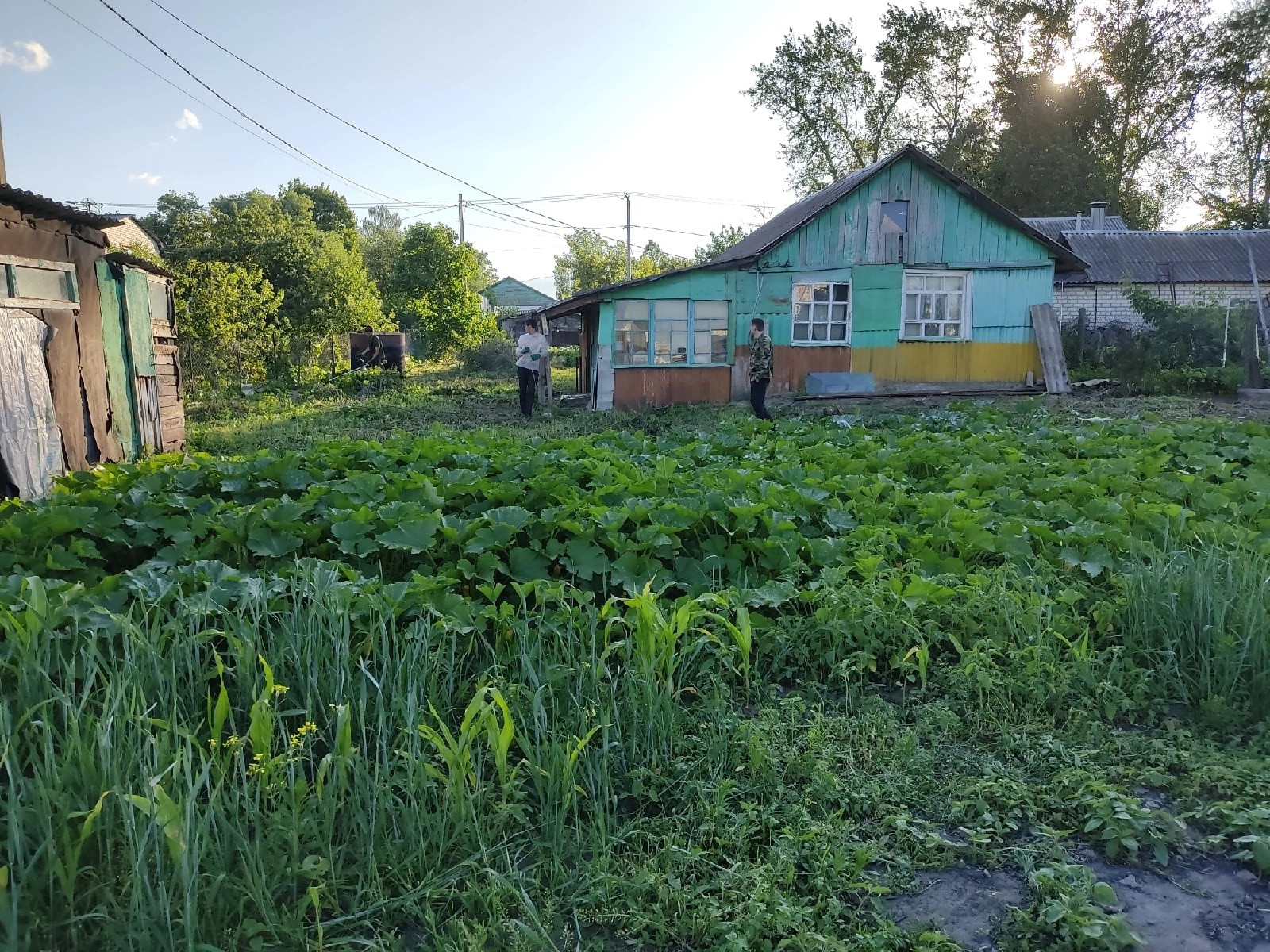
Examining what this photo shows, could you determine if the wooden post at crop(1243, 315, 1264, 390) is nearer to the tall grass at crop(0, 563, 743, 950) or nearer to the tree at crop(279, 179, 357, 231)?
the tall grass at crop(0, 563, 743, 950)

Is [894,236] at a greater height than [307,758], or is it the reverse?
[894,236]

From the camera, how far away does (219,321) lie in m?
15.9

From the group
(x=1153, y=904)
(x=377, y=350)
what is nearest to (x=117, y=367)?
(x=1153, y=904)

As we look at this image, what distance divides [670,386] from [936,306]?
5.28 m

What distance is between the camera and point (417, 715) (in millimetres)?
2744

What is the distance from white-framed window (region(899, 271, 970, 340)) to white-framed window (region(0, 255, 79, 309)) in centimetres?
1281

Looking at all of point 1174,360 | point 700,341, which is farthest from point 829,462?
point 1174,360

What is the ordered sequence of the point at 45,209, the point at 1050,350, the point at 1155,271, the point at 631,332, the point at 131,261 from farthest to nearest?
the point at 1155,271 < the point at 1050,350 < the point at 631,332 < the point at 131,261 < the point at 45,209

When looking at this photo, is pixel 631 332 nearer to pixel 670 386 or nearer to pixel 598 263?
pixel 670 386

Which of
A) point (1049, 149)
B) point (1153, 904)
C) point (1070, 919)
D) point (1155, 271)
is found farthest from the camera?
point (1049, 149)

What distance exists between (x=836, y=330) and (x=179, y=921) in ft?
48.8

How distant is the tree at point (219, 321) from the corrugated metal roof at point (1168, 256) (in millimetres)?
19795

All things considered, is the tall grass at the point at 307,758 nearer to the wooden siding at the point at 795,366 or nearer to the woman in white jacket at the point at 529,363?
the woman in white jacket at the point at 529,363

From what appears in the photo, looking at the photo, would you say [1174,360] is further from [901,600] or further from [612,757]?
[612,757]
